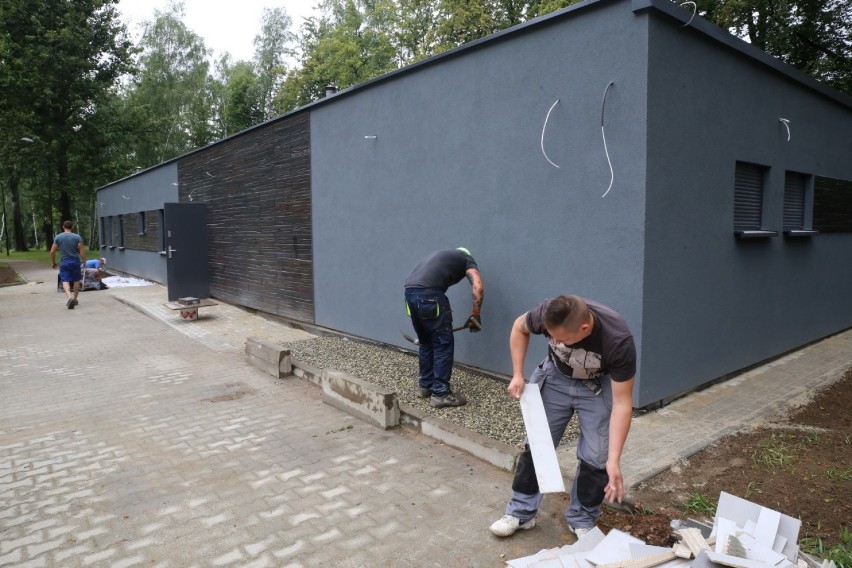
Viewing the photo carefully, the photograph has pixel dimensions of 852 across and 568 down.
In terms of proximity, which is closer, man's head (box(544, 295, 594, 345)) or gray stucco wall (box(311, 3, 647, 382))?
man's head (box(544, 295, 594, 345))

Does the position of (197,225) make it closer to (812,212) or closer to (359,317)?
(359,317)

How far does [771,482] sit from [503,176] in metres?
3.59

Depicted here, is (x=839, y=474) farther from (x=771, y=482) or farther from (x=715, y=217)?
(x=715, y=217)

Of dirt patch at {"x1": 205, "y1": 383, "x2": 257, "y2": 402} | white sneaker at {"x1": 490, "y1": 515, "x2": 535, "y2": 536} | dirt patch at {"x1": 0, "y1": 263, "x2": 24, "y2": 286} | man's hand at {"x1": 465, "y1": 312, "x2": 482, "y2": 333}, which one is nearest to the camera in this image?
white sneaker at {"x1": 490, "y1": 515, "x2": 535, "y2": 536}

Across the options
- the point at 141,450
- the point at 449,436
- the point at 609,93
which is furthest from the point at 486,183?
the point at 141,450

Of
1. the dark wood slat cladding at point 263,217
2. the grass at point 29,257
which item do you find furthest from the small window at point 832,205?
the grass at point 29,257

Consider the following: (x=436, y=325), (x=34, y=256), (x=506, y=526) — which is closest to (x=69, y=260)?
(x=436, y=325)

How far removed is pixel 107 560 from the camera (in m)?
2.90

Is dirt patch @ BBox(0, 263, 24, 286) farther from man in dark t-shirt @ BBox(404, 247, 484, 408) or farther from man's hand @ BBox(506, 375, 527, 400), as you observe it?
man's hand @ BBox(506, 375, 527, 400)

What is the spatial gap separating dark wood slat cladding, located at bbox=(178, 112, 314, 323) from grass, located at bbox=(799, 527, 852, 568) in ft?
25.6

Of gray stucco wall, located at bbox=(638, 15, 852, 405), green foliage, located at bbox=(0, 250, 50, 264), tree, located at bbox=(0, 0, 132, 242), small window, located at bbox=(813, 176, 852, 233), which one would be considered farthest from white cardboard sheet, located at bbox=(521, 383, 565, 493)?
green foliage, located at bbox=(0, 250, 50, 264)

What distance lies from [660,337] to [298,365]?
4.07m

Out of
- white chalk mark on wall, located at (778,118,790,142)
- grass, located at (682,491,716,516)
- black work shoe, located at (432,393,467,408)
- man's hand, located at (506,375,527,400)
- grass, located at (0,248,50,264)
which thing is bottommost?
grass, located at (682,491,716,516)

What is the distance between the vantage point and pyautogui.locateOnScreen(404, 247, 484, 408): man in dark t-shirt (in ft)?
16.9
